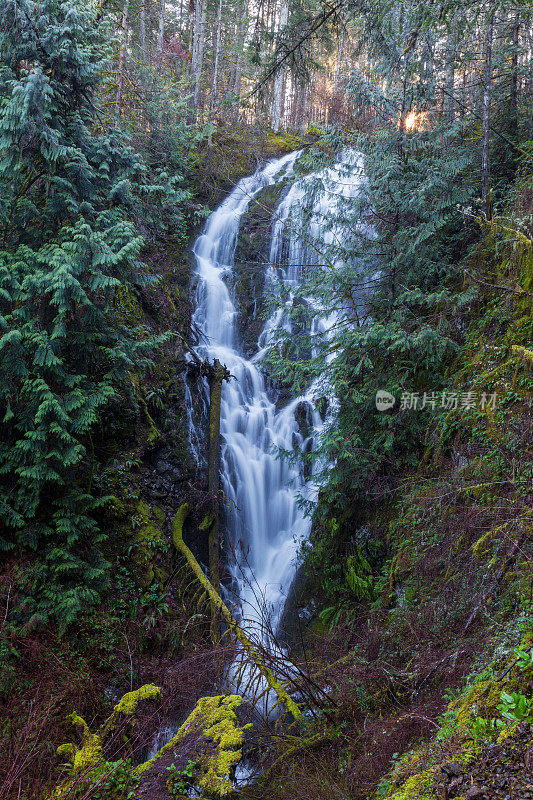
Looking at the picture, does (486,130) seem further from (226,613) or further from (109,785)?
(109,785)

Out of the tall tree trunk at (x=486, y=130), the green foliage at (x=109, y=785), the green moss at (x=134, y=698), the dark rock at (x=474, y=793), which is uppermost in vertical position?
the tall tree trunk at (x=486, y=130)

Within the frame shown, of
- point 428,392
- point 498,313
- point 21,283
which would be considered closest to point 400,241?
point 498,313

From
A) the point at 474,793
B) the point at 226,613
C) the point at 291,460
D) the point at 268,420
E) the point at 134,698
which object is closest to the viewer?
the point at 474,793

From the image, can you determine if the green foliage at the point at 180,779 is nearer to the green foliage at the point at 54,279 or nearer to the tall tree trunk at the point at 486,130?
the green foliage at the point at 54,279

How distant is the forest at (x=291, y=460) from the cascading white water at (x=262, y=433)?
0.21 meters

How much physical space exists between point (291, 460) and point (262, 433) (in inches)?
127

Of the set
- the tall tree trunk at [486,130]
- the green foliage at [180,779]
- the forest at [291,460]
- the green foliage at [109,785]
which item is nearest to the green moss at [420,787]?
the forest at [291,460]

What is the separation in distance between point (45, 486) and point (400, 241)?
6359mm

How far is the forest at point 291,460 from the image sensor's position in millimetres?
3969

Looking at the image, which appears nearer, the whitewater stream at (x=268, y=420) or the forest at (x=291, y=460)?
the forest at (x=291, y=460)

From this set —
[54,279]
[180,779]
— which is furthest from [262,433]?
[180,779]

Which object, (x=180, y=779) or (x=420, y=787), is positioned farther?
(x=180, y=779)

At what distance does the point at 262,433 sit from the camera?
1083 centimetres

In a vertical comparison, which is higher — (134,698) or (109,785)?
(109,785)
